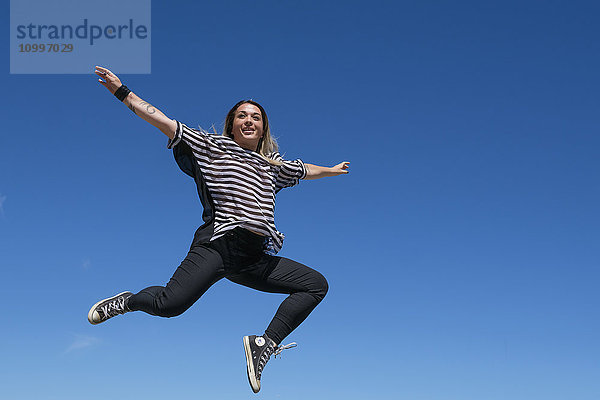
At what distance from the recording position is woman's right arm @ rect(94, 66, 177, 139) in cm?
692

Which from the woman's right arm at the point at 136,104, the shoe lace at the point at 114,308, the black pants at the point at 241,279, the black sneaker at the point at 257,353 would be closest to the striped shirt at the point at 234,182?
the black pants at the point at 241,279

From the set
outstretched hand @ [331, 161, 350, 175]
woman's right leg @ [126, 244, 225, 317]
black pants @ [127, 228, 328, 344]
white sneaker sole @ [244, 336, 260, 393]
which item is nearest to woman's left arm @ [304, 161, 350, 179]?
outstretched hand @ [331, 161, 350, 175]

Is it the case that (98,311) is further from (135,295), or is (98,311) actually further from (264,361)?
(264,361)

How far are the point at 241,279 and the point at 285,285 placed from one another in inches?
18.9

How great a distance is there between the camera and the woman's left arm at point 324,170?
8188 mm

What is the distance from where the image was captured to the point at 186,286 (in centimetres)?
681

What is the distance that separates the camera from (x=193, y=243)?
285 inches

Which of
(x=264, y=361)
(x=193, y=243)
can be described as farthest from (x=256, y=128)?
(x=264, y=361)

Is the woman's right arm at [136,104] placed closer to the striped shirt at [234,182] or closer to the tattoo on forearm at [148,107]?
the tattoo on forearm at [148,107]

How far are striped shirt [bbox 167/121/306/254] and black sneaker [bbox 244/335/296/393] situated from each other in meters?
0.95

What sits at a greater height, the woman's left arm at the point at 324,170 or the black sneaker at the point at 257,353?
the woman's left arm at the point at 324,170

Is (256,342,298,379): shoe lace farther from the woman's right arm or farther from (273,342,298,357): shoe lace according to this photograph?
the woman's right arm

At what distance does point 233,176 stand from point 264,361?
1960 millimetres

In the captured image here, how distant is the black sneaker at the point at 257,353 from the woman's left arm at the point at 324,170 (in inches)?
81.0
